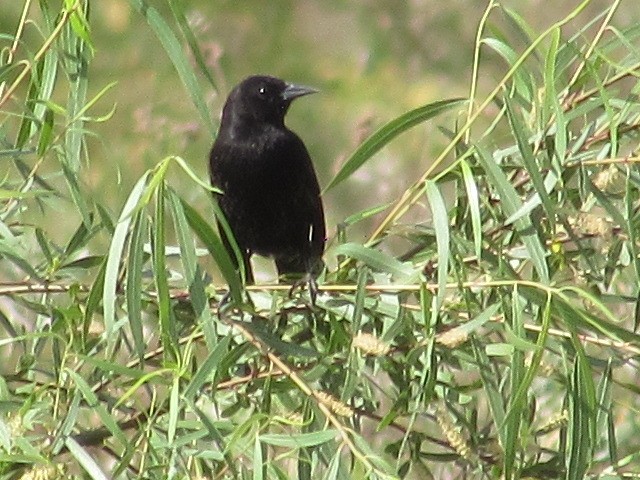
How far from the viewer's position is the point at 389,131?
1837 millimetres

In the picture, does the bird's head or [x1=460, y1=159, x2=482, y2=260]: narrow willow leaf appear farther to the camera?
the bird's head

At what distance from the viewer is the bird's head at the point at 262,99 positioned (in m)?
3.11

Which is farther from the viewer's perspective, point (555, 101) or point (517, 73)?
point (517, 73)

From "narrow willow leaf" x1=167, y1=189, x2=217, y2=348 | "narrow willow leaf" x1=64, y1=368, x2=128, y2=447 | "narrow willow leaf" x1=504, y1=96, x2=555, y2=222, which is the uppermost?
"narrow willow leaf" x1=504, y1=96, x2=555, y2=222

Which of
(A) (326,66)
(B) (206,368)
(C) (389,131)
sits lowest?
(B) (206,368)

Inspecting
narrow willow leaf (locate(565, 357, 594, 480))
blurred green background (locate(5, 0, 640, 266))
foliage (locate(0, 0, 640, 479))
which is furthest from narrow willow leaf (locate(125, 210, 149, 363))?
blurred green background (locate(5, 0, 640, 266))

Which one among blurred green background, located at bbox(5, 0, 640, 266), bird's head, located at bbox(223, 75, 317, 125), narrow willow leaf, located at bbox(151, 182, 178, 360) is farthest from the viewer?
blurred green background, located at bbox(5, 0, 640, 266)

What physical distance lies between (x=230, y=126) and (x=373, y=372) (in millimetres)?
1162

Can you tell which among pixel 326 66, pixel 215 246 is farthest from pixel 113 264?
pixel 326 66

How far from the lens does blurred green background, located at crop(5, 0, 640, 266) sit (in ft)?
15.9

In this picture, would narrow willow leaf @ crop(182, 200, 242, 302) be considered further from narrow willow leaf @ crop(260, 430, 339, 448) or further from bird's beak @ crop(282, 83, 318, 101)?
bird's beak @ crop(282, 83, 318, 101)

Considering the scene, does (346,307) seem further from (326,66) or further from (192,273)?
(326,66)

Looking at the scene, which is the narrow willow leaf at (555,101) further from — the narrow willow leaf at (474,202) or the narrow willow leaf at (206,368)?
the narrow willow leaf at (206,368)

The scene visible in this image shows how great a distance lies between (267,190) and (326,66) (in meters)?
3.71
